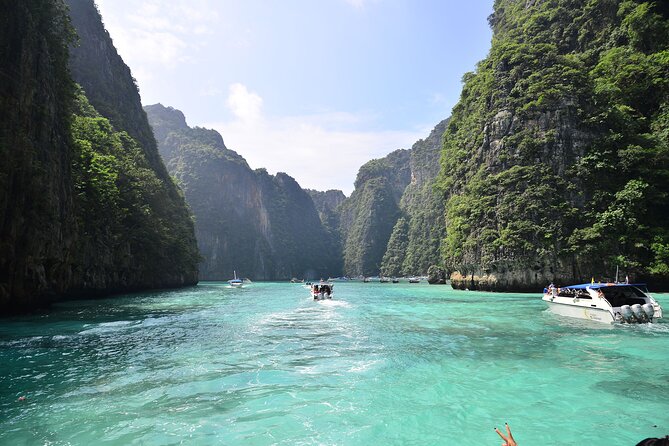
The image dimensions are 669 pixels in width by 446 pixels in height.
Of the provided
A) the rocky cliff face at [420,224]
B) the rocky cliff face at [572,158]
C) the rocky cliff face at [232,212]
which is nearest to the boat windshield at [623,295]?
the rocky cliff face at [572,158]

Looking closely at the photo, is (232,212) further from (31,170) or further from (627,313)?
(627,313)

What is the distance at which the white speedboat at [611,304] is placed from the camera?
1797cm

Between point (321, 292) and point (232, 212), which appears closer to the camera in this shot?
point (321, 292)

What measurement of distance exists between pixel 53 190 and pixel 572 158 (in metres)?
52.3

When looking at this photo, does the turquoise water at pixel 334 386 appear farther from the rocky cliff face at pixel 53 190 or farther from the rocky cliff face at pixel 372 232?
the rocky cliff face at pixel 372 232

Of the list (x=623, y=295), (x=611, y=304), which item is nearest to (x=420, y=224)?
(x=623, y=295)

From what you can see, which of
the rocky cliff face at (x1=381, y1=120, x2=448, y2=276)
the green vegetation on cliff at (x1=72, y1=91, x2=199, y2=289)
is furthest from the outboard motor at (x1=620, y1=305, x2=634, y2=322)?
the rocky cliff face at (x1=381, y1=120, x2=448, y2=276)

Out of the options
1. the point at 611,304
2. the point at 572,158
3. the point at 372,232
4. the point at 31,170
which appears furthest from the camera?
the point at 372,232

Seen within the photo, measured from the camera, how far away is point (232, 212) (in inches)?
6511

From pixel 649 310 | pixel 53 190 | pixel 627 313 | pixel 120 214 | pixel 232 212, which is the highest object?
pixel 232 212

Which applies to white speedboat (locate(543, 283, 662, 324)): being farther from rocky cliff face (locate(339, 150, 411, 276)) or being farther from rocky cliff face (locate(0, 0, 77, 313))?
rocky cliff face (locate(339, 150, 411, 276))

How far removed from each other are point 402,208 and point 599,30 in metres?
142

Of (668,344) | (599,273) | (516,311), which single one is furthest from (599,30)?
(668,344)

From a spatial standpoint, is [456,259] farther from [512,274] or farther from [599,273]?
[599,273]
